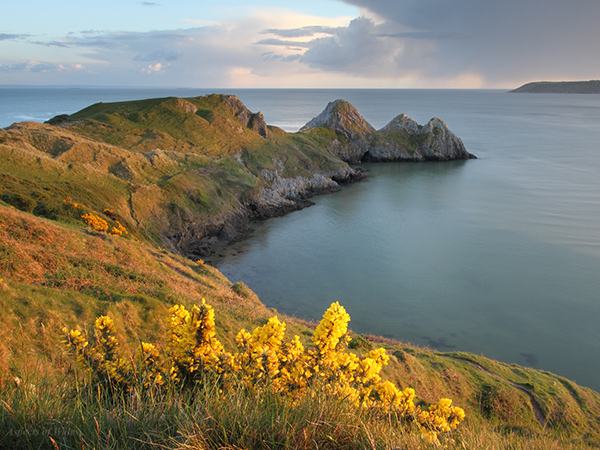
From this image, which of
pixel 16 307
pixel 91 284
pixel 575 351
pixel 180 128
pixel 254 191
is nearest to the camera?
pixel 16 307

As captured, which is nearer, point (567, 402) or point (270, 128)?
point (567, 402)

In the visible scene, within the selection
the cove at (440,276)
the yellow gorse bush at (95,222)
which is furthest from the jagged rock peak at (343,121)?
the yellow gorse bush at (95,222)

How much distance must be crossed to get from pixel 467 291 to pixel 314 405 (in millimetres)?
36641

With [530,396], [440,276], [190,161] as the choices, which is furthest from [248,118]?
[530,396]

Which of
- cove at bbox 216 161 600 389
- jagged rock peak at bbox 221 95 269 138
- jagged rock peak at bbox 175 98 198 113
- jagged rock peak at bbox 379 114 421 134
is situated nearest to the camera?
cove at bbox 216 161 600 389

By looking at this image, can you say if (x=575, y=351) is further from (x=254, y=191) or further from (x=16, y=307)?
(x=254, y=191)

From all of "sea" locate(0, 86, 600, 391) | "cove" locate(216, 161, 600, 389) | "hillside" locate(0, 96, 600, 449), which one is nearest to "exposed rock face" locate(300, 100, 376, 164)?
"sea" locate(0, 86, 600, 391)

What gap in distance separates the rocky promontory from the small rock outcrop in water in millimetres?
321

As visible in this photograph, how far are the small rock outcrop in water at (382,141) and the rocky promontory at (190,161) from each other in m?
0.32

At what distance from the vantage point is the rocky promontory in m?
38.4

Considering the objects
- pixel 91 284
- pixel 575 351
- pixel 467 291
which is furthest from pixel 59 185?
pixel 575 351

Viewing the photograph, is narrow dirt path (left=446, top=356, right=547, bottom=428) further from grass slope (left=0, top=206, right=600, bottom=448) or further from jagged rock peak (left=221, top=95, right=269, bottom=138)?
jagged rock peak (left=221, top=95, right=269, bottom=138)

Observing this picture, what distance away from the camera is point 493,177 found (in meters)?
86.8

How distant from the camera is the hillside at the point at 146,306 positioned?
4484 millimetres
